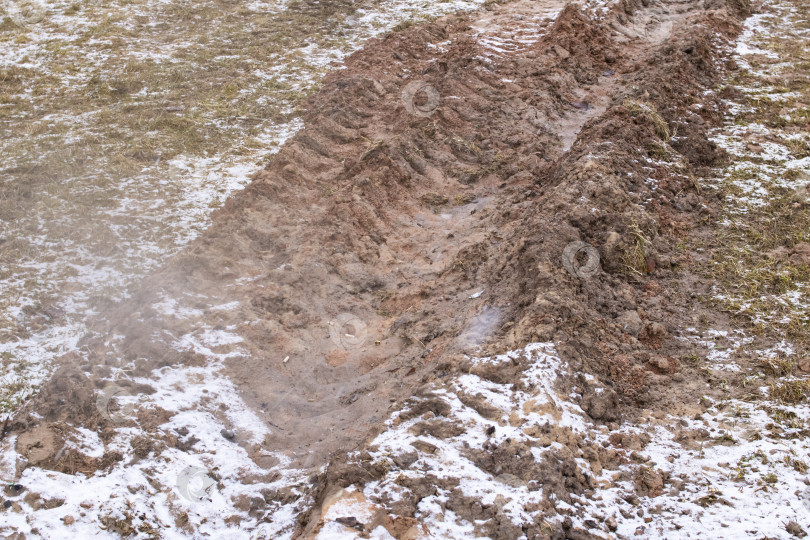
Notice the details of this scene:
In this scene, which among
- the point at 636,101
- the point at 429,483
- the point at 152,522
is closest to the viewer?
the point at 429,483

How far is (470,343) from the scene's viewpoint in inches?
181

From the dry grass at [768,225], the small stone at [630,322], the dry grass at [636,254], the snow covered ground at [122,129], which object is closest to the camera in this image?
the small stone at [630,322]

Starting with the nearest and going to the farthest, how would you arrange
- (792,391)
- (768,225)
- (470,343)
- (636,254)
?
1. (792,391)
2. (470,343)
3. (636,254)
4. (768,225)

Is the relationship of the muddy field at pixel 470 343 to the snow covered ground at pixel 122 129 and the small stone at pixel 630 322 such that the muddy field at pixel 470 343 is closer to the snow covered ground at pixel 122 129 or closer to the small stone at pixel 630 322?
the small stone at pixel 630 322

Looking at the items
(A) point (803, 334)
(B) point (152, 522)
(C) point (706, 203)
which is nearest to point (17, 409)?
(B) point (152, 522)

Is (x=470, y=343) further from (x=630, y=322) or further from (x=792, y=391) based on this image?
(x=792, y=391)

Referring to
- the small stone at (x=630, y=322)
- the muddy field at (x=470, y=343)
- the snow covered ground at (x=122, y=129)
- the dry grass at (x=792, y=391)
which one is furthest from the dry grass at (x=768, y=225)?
the snow covered ground at (x=122, y=129)

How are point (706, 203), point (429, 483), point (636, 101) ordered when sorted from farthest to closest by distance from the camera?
point (636, 101), point (706, 203), point (429, 483)

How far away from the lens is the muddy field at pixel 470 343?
3605 mm

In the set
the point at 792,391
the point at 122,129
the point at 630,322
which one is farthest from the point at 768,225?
the point at 122,129

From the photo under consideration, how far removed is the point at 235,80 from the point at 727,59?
838 cm

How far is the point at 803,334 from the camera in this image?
15.3ft

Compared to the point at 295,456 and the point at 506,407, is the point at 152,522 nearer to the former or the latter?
the point at 295,456

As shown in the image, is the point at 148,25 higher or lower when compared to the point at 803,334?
higher
